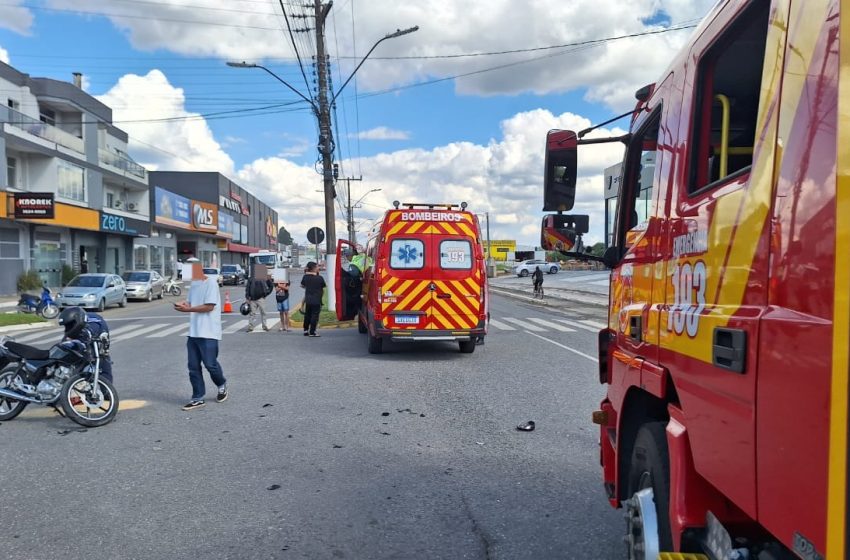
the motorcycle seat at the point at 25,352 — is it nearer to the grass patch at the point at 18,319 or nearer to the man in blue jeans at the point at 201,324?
the man in blue jeans at the point at 201,324

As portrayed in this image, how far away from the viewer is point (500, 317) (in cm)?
2066

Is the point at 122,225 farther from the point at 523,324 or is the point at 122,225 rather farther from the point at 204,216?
the point at 523,324

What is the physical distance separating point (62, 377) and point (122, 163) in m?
41.3

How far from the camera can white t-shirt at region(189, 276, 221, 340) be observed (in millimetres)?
7453

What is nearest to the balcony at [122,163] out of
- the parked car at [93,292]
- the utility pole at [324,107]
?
the parked car at [93,292]

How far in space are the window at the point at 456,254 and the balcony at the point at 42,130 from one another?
84.1ft

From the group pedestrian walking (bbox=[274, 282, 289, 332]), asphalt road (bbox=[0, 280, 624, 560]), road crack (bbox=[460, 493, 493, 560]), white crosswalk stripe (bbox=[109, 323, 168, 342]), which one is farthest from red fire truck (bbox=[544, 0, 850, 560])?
white crosswalk stripe (bbox=[109, 323, 168, 342])

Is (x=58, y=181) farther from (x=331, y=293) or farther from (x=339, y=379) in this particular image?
(x=339, y=379)

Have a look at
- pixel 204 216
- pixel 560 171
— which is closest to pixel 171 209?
pixel 204 216

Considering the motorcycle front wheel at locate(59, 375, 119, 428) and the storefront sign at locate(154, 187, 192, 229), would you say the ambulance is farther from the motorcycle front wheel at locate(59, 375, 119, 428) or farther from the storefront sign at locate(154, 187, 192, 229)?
the storefront sign at locate(154, 187, 192, 229)

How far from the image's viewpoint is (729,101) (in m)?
2.34

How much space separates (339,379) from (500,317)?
11.8m

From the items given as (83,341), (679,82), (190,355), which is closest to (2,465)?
(83,341)

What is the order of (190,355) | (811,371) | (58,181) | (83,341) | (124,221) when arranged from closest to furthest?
1. (811,371)
2. (83,341)
3. (190,355)
4. (58,181)
5. (124,221)
